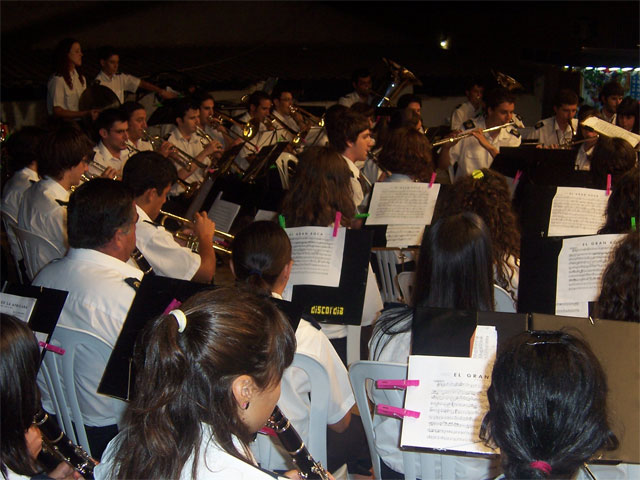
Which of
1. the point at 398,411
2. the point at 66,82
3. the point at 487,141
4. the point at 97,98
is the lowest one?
the point at 398,411

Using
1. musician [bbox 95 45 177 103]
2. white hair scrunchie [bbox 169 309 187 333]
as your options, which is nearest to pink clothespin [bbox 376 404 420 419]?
white hair scrunchie [bbox 169 309 187 333]

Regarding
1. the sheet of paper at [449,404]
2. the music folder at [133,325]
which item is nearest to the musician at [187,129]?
the music folder at [133,325]

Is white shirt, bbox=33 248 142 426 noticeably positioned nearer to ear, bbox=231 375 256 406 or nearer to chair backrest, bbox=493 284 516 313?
ear, bbox=231 375 256 406

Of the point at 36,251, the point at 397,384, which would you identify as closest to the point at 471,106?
the point at 36,251

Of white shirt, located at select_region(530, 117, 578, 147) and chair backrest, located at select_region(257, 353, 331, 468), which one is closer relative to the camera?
chair backrest, located at select_region(257, 353, 331, 468)

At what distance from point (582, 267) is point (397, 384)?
3.22 feet

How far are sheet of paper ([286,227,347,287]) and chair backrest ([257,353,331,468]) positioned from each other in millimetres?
765

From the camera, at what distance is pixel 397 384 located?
1.77 m

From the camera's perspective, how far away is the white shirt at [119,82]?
271 inches

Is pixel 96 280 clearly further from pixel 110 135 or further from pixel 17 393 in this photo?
pixel 110 135

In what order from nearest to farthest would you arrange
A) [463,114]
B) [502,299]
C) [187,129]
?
[502,299] → [187,129] → [463,114]

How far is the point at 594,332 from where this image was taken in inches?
67.4

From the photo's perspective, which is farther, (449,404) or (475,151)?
(475,151)

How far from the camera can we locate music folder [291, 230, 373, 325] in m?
2.74
